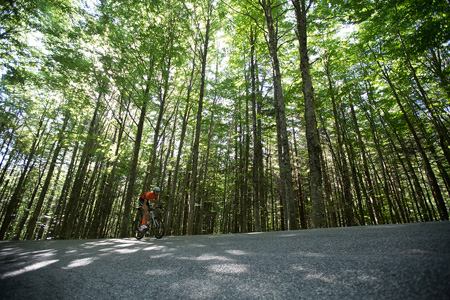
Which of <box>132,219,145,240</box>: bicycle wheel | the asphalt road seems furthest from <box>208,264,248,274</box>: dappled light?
<box>132,219,145,240</box>: bicycle wheel

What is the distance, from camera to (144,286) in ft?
5.71

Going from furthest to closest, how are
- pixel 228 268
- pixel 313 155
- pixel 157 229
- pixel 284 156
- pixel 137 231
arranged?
1. pixel 137 231
2. pixel 284 156
3. pixel 157 229
4. pixel 313 155
5. pixel 228 268

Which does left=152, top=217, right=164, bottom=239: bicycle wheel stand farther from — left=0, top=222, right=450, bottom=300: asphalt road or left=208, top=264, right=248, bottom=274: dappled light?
left=208, top=264, right=248, bottom=274: dappled light

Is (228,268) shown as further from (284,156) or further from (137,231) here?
(137,231)

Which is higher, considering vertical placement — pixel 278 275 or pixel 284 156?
pixel 284 156

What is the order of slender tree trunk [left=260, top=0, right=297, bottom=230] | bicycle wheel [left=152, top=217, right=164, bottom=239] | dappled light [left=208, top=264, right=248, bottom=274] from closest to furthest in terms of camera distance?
dappled light [left=208, top=264, right=248, bottom=274]
slender tree trunk [left=260, top=0, right=297, bottom=230]
bicycle wheel [left=152, top=217, right=164, bottom=239]

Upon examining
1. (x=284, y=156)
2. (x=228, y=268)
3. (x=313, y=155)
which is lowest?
(x=228, y=268)

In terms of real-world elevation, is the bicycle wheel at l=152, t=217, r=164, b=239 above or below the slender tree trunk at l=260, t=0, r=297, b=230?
below

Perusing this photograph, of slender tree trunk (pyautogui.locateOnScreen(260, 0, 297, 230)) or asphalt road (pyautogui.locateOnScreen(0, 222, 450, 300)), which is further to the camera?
slender tree trunk (pyautogui.locateOnScreen(260, 0, 297, 230))

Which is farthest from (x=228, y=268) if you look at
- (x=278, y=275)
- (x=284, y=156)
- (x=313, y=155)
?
(x=284, y=156)

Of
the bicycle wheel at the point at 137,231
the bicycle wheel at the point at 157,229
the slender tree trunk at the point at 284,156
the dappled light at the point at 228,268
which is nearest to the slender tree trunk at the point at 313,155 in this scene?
the slender tree trunk at the point at 284,156

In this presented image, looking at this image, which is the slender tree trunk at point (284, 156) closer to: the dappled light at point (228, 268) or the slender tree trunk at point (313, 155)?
the slender tree trunk at point (313, 155)

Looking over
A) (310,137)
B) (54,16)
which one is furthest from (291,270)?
(54,16)

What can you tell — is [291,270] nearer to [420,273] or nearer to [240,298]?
[240,298]
